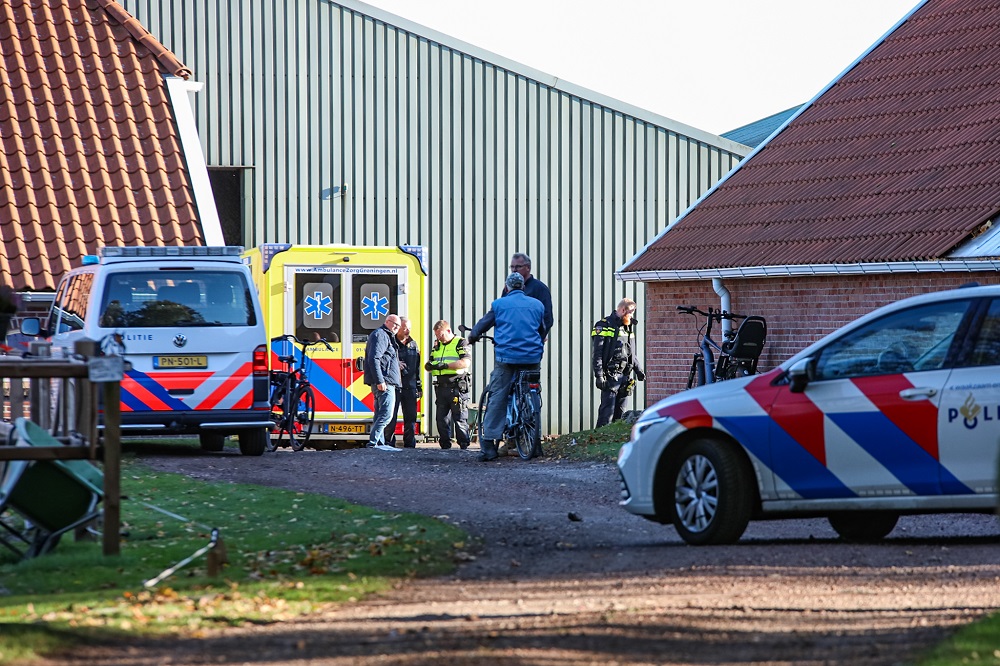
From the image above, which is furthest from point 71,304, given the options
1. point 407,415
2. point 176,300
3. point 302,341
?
point 407,415

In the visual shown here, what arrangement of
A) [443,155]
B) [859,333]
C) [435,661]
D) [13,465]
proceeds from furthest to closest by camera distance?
[443,155] → [859,333] → [13,465] → [435,661]

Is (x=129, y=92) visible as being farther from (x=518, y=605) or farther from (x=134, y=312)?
(x=518, y=605)

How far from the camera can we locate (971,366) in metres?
9.80

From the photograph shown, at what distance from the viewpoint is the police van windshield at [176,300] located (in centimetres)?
1723

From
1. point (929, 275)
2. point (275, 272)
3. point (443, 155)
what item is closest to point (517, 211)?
point (443, 155)

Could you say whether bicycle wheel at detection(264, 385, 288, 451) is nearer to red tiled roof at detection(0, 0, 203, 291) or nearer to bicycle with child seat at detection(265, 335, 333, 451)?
bicycle with child seat at detection(265, 335, 333, 451)

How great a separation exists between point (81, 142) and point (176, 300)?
19.9 feet

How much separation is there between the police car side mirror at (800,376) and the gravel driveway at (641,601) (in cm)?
93

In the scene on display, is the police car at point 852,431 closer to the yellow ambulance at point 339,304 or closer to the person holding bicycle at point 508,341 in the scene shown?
the person holding bicycle at point 508,341

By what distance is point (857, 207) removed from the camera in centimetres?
2030

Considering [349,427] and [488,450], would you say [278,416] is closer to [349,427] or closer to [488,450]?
[349,427]

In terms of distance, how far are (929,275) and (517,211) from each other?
13.0 m

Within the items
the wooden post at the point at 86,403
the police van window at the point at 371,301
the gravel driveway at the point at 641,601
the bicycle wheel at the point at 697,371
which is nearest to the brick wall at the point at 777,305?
the bicycle wheel at the point at 697,371

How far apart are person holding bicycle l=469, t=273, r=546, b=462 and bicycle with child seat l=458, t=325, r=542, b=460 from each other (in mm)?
84
